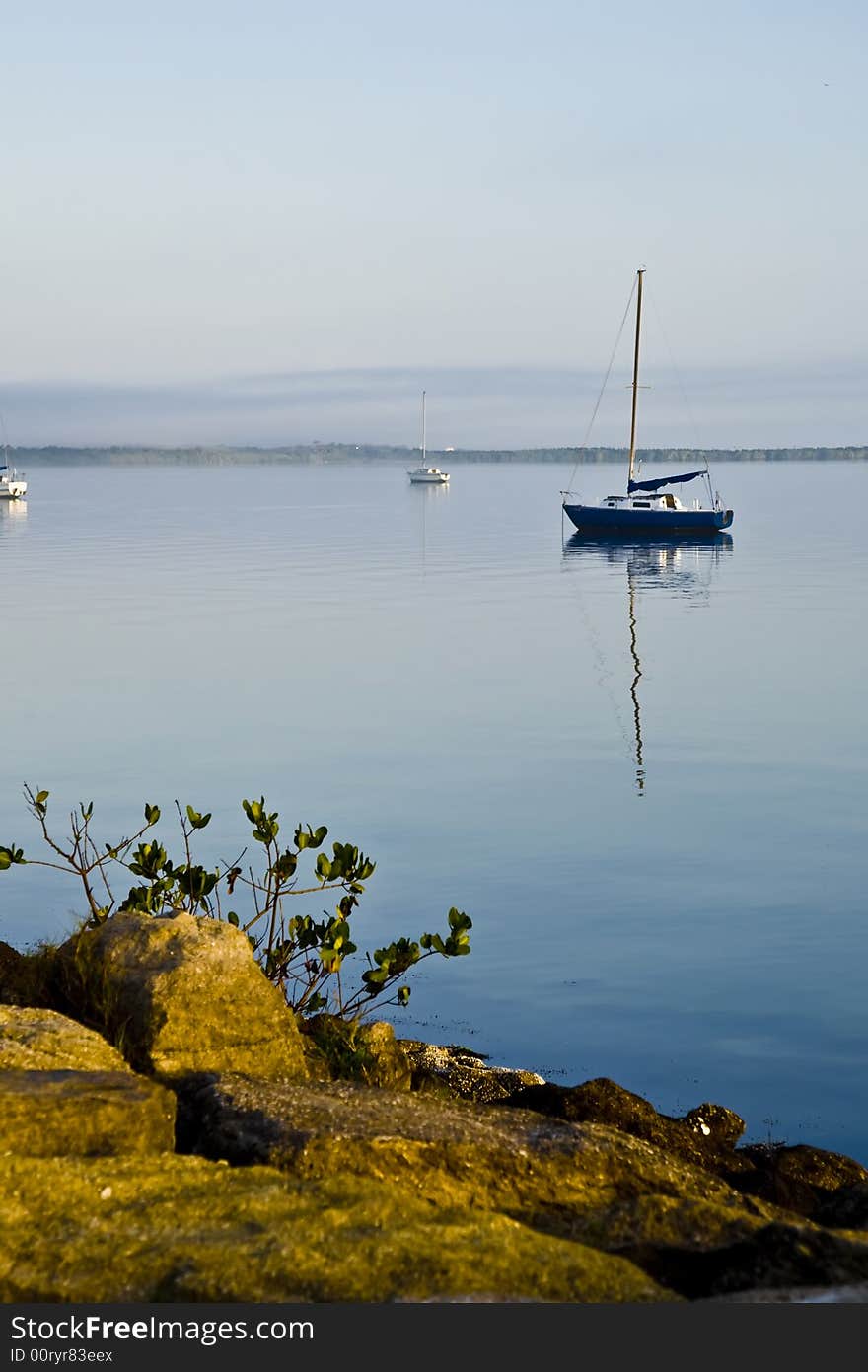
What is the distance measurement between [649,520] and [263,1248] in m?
73.7

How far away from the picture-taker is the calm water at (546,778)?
38.9 ft

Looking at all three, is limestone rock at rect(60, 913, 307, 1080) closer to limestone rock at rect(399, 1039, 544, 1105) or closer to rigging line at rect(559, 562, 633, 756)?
limestone rock at rect(399, 1039, 544, 1105)

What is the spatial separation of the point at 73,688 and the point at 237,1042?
22.1 meters

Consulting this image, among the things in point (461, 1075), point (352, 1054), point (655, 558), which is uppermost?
point (352, 1054)

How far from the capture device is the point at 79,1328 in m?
4.18

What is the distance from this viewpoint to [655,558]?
228 ft

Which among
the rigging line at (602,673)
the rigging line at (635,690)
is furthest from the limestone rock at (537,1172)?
the rigging line at (602,673)

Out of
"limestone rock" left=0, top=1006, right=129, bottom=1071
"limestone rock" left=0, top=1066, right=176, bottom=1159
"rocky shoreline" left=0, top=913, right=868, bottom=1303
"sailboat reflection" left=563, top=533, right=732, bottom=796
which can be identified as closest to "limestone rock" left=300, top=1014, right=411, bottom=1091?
"rocky shoreline" left=0, top=913, right=868, bottom=1303

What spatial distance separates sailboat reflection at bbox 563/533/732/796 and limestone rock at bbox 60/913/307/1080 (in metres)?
22.8

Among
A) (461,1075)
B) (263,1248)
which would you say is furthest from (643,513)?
(263,1248)

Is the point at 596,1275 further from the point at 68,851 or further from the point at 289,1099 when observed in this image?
the point at 68,851

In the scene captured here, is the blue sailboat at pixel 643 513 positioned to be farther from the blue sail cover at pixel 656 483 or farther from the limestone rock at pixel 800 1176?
the limestone rock at pixel 800 1176

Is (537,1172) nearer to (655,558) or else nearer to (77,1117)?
(77,1117)

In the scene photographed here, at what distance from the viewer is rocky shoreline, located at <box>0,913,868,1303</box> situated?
448 centimetres
